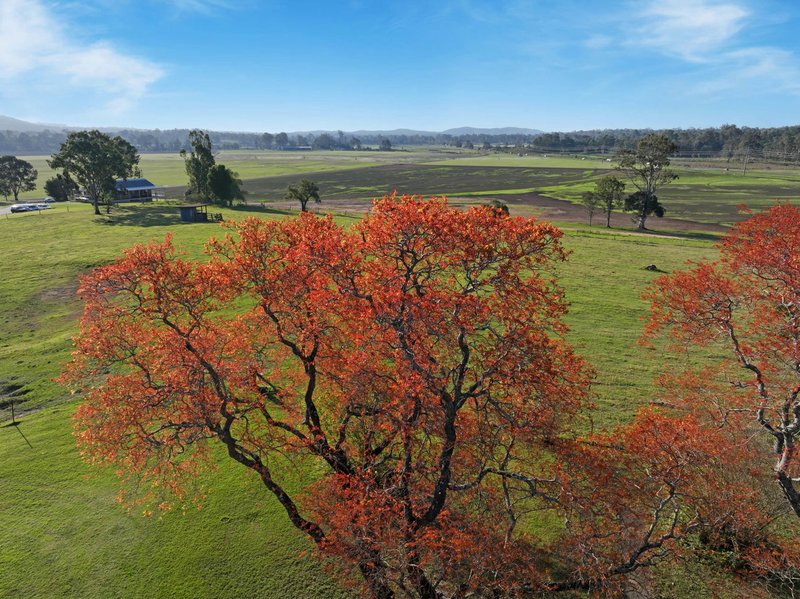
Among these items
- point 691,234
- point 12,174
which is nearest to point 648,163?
point 691,234

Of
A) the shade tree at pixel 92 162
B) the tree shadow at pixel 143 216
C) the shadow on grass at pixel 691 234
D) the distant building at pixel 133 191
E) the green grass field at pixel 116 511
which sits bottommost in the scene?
the green grass field at pixel 116 511

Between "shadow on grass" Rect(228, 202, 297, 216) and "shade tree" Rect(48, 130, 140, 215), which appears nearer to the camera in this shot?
"shade tree" Rect(48, 130, 140, 215)

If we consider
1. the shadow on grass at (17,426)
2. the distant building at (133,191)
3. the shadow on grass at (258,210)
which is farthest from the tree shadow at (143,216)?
the shadow on grass at (17,426)

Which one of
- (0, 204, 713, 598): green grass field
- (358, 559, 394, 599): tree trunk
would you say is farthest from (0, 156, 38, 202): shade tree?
(358, 559, 394, 599): tree trunk

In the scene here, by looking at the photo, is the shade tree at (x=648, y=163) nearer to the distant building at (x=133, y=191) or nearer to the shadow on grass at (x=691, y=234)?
the shadow on grass at (x=691, y=234)

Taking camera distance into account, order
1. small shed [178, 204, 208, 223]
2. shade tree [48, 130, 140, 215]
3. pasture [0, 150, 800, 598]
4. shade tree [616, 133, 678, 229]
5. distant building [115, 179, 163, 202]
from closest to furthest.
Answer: pasture [0, 150, 800, 598] → small shed [178, 204, 208, 223] → shade tree [48, 130, 140, 215] → shade tree [616, 133, 678, 229] → distant building [115, 179, 163, 202]

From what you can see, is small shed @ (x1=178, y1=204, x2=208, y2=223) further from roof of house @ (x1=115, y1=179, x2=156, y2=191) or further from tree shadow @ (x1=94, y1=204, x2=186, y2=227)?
roof of house @ (x1=115, y1=179, x2=156, y2=191)
